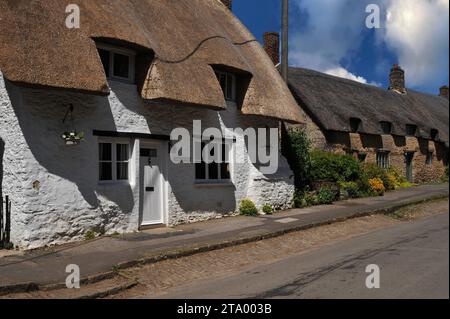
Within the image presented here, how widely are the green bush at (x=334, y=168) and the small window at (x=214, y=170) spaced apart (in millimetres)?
5947

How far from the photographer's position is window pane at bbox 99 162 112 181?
11.3 m

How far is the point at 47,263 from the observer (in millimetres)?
8609

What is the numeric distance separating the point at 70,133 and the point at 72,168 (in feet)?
2.68

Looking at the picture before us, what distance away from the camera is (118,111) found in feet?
37.5

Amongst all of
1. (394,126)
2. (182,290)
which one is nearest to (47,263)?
(182,290)

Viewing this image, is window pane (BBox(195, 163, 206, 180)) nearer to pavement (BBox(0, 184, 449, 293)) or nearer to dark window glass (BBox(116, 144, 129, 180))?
pavement (BBox(0, 184, 449, 293))

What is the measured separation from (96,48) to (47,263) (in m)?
4.70

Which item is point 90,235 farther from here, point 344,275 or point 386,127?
point 386,127

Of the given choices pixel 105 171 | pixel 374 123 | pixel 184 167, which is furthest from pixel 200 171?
pixel 374 123

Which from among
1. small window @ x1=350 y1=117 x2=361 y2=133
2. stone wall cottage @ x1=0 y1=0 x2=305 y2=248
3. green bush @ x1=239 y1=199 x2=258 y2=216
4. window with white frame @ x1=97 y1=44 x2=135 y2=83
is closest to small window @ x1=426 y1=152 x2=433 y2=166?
small window @ x1=350 y1=117 x2=361 y2=133

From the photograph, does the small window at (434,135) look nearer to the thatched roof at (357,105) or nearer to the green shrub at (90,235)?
the thatched roof at (357,105)

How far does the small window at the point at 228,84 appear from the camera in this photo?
14734mm

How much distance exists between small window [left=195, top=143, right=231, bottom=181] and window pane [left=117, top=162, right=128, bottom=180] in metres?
2.53

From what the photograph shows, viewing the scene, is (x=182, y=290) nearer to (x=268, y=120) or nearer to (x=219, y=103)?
(x=219, y=103)
